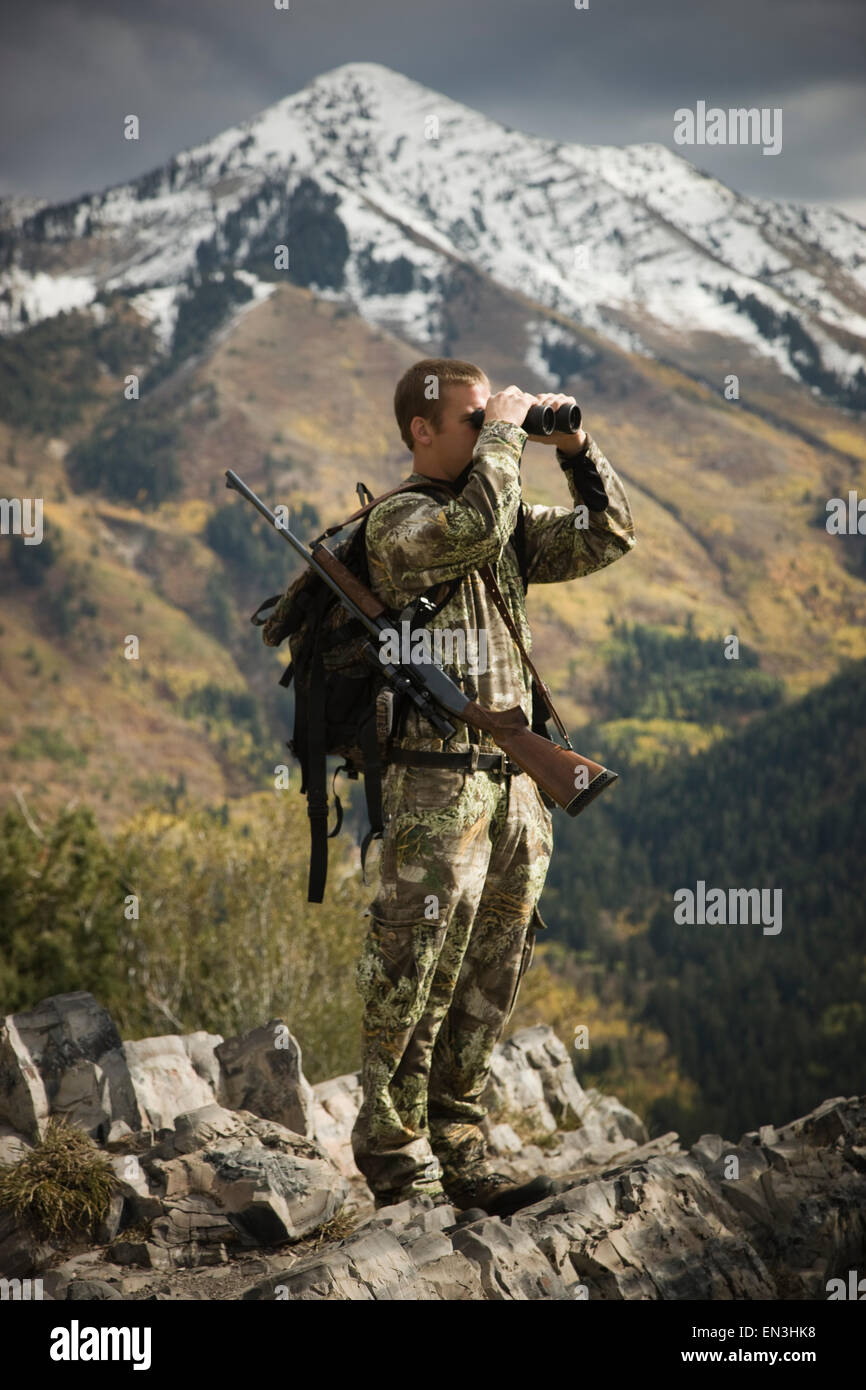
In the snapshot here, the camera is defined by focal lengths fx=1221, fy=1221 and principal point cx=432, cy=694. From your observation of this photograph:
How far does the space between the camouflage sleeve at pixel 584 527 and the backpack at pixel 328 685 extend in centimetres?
12

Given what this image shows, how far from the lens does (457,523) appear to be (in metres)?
→ 4.15

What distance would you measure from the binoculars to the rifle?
2.82 ft

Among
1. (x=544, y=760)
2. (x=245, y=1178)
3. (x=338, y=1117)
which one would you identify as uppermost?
(x=544, y=760)

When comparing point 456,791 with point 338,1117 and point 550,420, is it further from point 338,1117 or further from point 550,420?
point 338,1117

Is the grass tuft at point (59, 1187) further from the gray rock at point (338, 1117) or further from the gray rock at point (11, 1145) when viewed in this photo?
the gray rock at point (338, 1117)

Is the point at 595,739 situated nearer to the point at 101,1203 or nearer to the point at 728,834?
the point at 728,834

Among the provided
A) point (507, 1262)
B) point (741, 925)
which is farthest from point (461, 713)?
point (741, 925)

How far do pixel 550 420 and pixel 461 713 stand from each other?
109cm

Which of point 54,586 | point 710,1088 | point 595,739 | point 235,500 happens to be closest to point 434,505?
point 710,1088

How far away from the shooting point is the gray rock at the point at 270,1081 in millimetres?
6188

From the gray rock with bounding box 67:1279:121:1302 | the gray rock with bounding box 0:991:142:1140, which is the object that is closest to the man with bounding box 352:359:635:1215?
the gray rock with bounding box 67:1279:121:1302

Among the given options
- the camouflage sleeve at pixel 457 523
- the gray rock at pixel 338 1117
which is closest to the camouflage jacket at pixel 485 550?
the camouflage sleeve at pixel 457 523

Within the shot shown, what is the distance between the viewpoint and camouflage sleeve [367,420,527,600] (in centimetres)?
414

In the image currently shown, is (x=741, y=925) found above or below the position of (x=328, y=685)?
below
